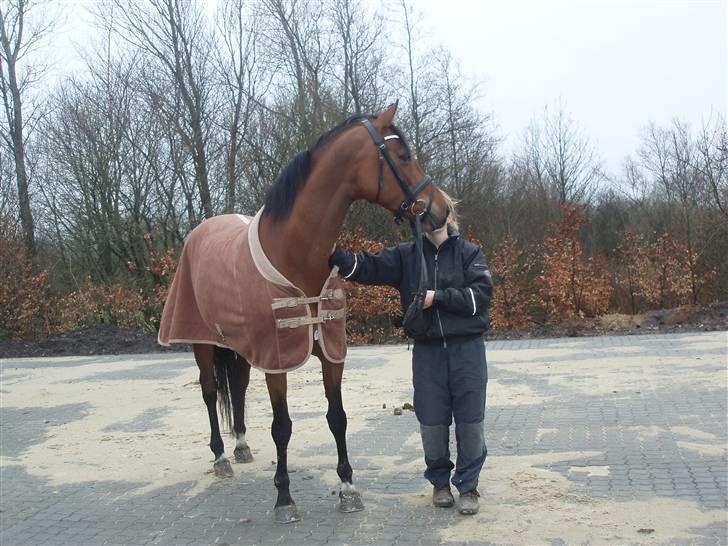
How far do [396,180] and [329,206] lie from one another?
0.43 m

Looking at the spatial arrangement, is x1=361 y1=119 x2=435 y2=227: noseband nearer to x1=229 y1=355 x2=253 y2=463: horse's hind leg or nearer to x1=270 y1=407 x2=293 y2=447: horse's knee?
x1=270 y1=407 x2=293 y2=447: horse's knee

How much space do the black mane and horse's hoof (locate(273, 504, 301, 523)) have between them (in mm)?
1644

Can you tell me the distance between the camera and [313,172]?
3.99 m

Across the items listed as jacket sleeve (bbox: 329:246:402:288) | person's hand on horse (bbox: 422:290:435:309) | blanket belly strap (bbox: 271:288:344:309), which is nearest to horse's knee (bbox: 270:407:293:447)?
blanket belly strap (bbox: 271:288:344:309)

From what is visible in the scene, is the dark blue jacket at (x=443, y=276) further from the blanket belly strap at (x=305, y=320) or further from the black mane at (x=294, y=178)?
the black mane at (x=294, y=178)

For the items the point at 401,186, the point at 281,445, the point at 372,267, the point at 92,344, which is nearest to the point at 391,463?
the point at 281,445

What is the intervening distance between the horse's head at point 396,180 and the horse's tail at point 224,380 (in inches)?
86.4

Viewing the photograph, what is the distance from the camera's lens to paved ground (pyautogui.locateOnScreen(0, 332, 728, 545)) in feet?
12.4

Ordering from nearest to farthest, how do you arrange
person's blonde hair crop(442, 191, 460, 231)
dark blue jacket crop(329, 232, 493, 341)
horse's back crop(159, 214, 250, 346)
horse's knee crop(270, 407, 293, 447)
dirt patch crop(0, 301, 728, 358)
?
person's blonde hair crop(442, 191, 460, 231)
dark blue jacket crop(329, 232, 493, 341)
horse's knee crop(270, 407, 293, 447)
horse's back crop(159, 214, 250, 346)
dirt patch crop(0, 301, 728, 358)

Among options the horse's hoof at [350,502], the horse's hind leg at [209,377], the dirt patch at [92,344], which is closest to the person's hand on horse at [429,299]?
the horse's hoof at [350,502]

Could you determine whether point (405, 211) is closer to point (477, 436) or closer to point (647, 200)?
point (477, 436)

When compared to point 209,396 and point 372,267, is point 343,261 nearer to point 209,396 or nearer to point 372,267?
point 372,267

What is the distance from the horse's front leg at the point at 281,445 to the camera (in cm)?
405

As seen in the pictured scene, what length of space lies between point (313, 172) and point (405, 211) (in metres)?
0.60
